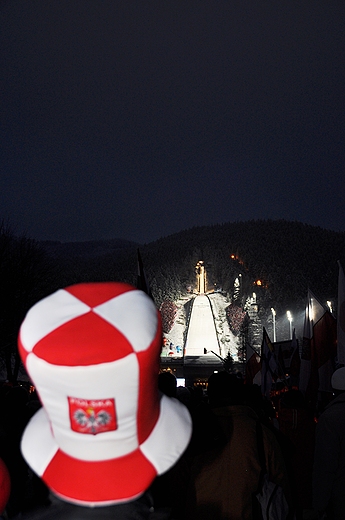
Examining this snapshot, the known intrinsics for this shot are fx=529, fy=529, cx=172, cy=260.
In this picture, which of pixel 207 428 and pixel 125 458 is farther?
pixel 207 428

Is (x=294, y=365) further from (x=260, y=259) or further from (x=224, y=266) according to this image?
(x=260, y=259)

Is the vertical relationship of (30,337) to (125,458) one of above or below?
above

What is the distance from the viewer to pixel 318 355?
34.9 feet

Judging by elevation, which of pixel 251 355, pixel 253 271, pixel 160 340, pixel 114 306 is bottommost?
pixel 251 355

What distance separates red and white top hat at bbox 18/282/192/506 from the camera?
1.78 meters

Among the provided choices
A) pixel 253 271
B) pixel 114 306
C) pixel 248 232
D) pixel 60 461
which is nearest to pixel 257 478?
pixel 60 461

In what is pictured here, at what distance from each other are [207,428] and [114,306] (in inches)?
58.4

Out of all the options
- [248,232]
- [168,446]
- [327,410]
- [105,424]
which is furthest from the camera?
[248,232]

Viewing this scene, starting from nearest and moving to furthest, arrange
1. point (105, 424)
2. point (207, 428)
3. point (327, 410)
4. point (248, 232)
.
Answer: point (105, 424) < point (207, 428) < point (327, 410) < point (248, 232)

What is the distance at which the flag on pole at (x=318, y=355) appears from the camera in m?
10.3

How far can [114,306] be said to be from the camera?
1.89 meters

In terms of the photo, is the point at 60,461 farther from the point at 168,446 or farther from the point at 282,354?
the point at 282,354

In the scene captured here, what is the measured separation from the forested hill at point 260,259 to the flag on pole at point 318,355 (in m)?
69.6

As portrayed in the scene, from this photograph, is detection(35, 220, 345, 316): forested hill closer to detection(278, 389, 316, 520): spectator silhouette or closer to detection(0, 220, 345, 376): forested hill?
detection(0, 220, 345, 376): forested hill
